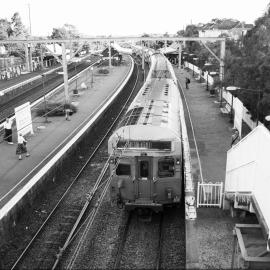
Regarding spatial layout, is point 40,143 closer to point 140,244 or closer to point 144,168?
point 144,168

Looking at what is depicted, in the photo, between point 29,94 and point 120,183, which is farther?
point 29,94

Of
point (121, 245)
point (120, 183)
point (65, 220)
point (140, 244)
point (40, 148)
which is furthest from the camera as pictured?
point (40, 148)

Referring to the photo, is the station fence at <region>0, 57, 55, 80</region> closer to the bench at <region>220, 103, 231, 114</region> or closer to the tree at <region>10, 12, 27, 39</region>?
the tree at <region>10, 12, 27, 39</region>

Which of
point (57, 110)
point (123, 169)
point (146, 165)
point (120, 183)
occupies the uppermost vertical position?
point (146, 165)

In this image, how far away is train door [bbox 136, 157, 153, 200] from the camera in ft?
36.8

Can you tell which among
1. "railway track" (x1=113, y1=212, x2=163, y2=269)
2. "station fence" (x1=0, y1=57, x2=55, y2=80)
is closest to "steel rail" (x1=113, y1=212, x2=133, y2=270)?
"railway track" (x1=113, y1=212, x2=163, y2=269)

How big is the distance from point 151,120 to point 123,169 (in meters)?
1.78

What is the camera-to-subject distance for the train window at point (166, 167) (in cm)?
1121

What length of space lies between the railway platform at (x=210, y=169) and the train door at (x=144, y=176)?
1635 millimetres

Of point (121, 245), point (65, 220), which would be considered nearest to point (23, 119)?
point (65, 220)

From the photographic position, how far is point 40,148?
59.5 ft

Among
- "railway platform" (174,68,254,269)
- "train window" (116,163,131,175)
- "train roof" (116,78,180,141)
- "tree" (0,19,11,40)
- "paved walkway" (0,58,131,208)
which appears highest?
"tree" (0,19,11,40)

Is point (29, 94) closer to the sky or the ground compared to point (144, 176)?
closer to the ground

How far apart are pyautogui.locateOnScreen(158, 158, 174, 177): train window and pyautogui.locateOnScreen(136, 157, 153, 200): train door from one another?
26 centimetres
